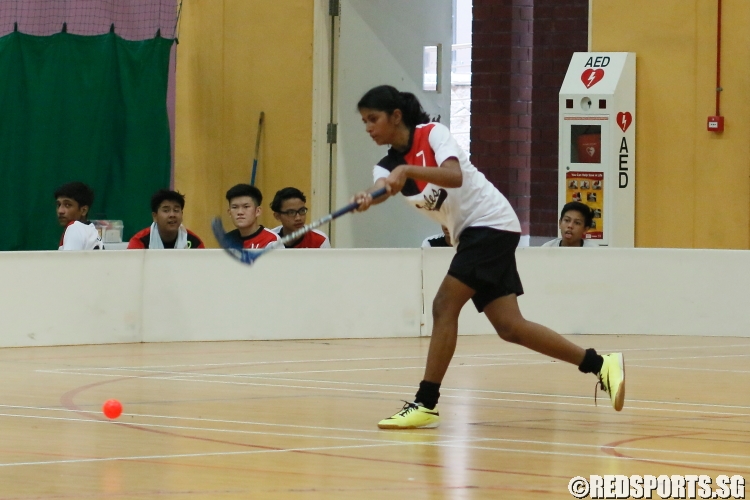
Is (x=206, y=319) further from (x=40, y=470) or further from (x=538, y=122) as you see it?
(x=538, y=122)

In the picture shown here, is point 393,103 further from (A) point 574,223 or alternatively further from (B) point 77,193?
(B) point 77,193

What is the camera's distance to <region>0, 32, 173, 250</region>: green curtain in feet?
34.4

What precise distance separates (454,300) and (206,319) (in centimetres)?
363

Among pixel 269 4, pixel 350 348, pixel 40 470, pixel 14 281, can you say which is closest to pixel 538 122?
pixel 269 4

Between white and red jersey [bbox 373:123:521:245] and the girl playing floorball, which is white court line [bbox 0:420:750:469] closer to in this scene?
the girl playing floorball

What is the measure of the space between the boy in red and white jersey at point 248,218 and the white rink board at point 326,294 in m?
0.28

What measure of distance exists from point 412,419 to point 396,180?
109cm

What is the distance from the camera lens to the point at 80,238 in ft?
29.2

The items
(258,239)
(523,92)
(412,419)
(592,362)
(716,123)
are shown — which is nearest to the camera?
(412,419)

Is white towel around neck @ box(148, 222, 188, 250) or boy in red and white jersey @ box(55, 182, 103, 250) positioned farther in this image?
white towel around neck @ box(148, 222, 188, 250)

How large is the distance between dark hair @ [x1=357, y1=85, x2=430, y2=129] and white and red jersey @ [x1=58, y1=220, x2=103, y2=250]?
4014 mm

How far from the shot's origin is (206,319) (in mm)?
8703

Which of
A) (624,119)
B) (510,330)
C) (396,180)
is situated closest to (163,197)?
(624,119)

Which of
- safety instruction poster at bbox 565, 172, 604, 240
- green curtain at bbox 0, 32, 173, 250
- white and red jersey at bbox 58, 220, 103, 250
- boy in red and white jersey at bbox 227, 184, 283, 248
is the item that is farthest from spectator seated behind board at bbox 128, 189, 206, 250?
safety instruction poster at bbox 565, 172, 604, 240
